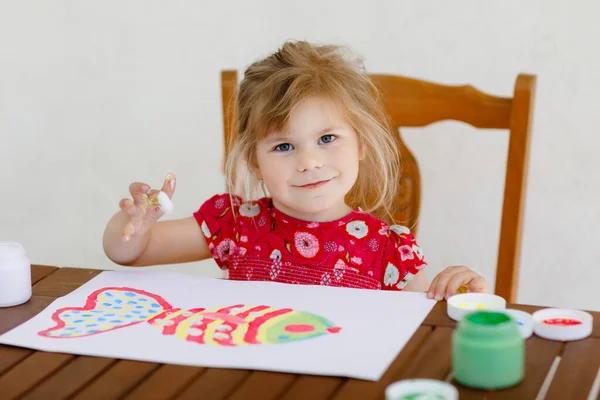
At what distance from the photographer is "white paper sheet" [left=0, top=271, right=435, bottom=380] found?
0.94 metres

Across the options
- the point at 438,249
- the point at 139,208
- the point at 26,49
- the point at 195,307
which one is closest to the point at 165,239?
the point at 139,208

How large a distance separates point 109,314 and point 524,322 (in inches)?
19.0

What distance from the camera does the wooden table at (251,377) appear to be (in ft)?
2.82

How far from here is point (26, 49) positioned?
2.31m

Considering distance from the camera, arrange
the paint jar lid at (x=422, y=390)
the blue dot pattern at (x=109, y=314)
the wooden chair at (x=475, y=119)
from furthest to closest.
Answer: the wooden chair at (x=475, y=119), the blue dot pattern at (x=109, y=314), the paint jar lid at (x=422, y=390)

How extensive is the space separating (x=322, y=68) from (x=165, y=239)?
14.3 inches

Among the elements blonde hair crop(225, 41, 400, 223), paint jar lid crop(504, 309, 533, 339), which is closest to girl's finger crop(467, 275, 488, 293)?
paint jar lid crop(504, 309, 533, 339)

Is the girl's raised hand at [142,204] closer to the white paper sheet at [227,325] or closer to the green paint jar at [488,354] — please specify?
the white paper sheet at [227,325]

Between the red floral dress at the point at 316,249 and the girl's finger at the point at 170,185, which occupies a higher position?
the girl's finger at the point at 170,185

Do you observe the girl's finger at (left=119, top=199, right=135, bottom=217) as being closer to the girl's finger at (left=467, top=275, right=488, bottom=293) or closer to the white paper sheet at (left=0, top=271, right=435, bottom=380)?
the white paper sheet at (left=0, top=271, right=435, bottom=380)

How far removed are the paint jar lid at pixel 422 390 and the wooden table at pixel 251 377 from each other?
0.10 ft

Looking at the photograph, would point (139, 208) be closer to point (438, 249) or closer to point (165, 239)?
point (165, 239)

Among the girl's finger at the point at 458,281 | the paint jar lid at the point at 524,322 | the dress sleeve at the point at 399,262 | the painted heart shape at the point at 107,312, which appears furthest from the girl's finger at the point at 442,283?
the painted heart shape at the point at 107,312

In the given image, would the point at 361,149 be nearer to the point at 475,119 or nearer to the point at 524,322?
the point at 475,119
